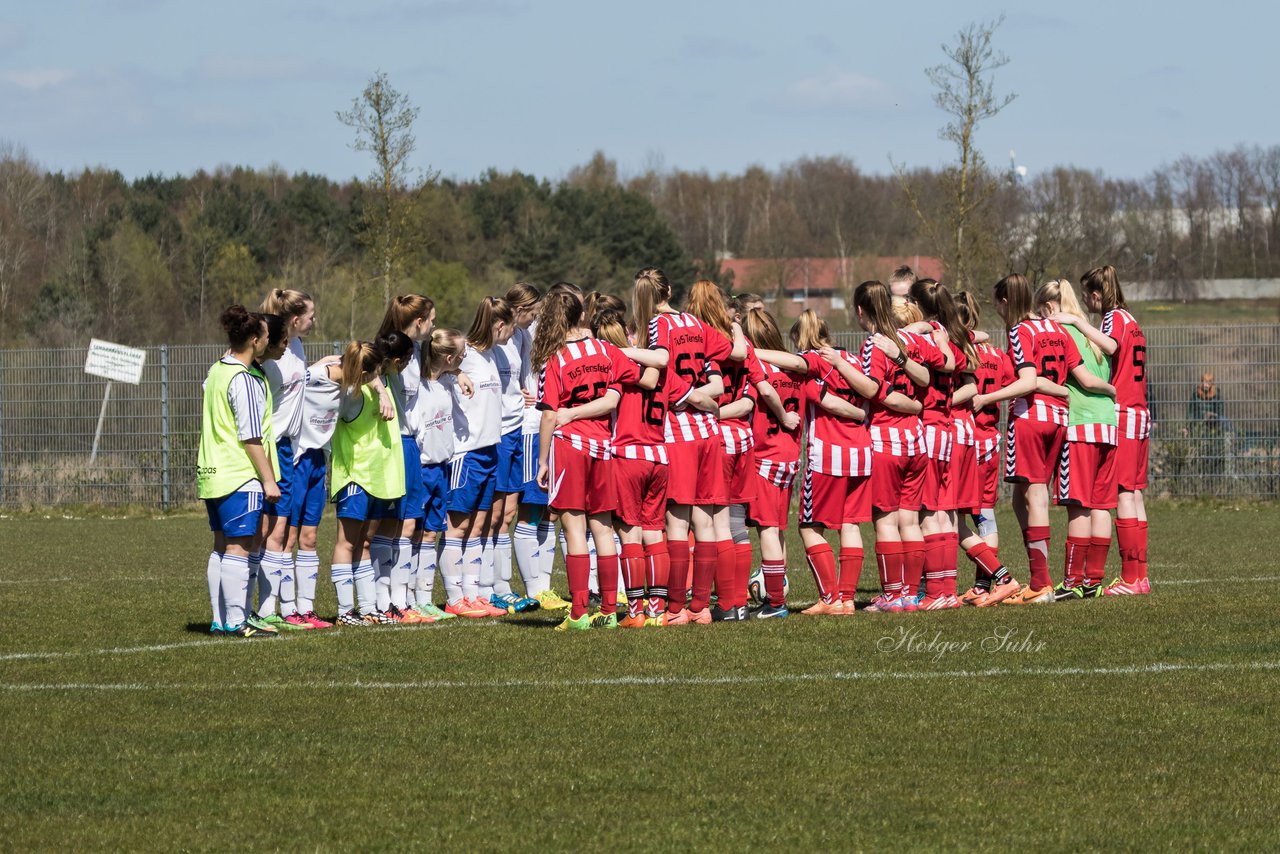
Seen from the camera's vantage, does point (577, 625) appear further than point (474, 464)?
No

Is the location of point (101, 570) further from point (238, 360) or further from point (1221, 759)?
point (1221, 759)

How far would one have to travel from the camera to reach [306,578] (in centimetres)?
998

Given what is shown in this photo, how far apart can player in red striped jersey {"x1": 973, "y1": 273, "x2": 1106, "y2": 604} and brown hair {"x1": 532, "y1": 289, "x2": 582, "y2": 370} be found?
9.50 feet

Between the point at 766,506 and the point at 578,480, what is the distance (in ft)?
5.01

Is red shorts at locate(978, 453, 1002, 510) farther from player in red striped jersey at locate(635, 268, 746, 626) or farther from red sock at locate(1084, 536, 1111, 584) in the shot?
player in red striped jersey at locate(635, 268, 746, 626)

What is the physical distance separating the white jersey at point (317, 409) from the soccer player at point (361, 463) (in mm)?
74

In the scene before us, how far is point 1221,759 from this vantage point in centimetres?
579

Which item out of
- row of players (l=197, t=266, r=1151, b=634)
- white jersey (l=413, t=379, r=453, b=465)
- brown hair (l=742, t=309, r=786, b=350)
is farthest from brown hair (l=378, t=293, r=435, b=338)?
brown hair (l=742, t=309, r=786, b=350)

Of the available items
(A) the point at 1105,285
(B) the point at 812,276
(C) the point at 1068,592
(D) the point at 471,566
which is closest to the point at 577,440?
(D) the point at 471,566

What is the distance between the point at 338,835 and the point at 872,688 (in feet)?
10.0

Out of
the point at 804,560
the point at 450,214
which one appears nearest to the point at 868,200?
the point at 450,214

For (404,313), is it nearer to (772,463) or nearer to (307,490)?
(307,490)

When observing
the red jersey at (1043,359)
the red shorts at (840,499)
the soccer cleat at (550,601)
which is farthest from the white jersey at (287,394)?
the red jersey at (1043,359)

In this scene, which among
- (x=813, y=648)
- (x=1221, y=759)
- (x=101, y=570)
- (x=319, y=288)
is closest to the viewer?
(x=1221, y=759)
